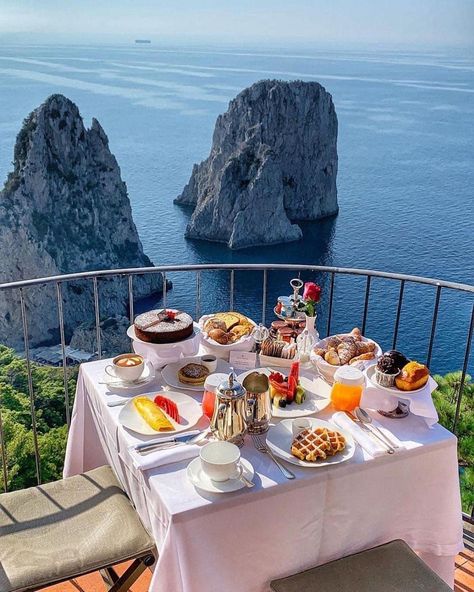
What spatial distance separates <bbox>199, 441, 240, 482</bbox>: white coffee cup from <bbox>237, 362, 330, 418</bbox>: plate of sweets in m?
0.41

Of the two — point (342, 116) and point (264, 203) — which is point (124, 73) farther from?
point (264, 203)

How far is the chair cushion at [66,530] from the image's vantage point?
2.17 metres

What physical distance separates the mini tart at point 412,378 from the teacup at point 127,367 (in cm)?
112

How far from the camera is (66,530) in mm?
2377

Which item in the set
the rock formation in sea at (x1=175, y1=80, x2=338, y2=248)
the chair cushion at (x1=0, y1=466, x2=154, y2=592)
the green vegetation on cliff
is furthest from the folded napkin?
the rock formation in sea at (x1=175, y1=80, x2=338, y2=248)

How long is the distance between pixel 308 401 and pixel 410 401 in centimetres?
A: 41

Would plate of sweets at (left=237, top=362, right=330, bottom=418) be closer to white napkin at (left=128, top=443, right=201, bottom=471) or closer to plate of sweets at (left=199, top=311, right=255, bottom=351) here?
plate of sweets at (left=199, top=311, right=255, bottom=351)

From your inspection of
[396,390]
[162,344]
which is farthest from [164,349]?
[396,390]

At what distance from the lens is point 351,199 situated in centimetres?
6894

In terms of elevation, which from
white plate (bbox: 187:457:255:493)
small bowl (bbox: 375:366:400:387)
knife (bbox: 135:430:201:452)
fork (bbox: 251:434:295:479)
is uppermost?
small bowl (bbox: 375:366:400:387)

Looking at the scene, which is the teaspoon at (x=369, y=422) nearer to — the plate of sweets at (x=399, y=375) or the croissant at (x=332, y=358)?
the plate of sweets at (x=399, y=375)

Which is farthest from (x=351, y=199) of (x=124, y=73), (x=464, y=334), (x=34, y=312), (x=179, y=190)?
(x=124, y=73)

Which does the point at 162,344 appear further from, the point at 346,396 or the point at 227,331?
the point at 346,396

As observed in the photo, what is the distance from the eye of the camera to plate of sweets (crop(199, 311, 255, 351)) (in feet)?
9.41
